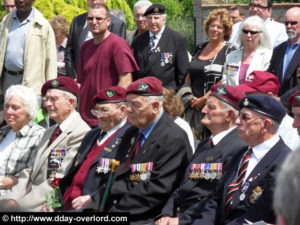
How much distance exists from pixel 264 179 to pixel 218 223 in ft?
1.99

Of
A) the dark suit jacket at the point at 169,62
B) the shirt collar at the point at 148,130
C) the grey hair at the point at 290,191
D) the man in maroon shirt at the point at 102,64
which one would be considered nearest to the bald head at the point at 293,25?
the dark suit jacket at the point at 169,62

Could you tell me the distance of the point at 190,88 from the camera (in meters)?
8.03

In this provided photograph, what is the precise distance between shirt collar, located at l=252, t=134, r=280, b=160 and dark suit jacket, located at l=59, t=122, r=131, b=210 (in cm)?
164

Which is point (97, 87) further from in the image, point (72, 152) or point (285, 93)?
point (285, 93)

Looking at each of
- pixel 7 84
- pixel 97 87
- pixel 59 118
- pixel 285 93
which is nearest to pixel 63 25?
pixel 7 84

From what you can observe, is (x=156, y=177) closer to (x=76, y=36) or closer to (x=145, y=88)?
(x=145, y=88)

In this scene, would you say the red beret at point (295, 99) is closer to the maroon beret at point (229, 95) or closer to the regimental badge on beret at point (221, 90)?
the maroon beret at point (229, 95)

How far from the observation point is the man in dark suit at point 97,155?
6084mm

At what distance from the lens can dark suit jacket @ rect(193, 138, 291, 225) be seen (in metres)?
4.60

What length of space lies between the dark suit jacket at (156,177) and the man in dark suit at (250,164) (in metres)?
0.55

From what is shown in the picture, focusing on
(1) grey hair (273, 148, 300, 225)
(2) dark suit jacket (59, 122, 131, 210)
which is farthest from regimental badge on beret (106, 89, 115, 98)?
(1) grey hair (273, 148, 300, 225)

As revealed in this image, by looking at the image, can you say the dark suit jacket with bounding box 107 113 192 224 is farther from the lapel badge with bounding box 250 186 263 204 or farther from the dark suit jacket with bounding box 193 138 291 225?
the lapel badge with bounding box 250 186 263 204

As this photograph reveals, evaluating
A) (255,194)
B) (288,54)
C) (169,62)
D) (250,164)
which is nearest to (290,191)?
(255,194)

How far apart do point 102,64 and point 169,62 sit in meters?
0.88
